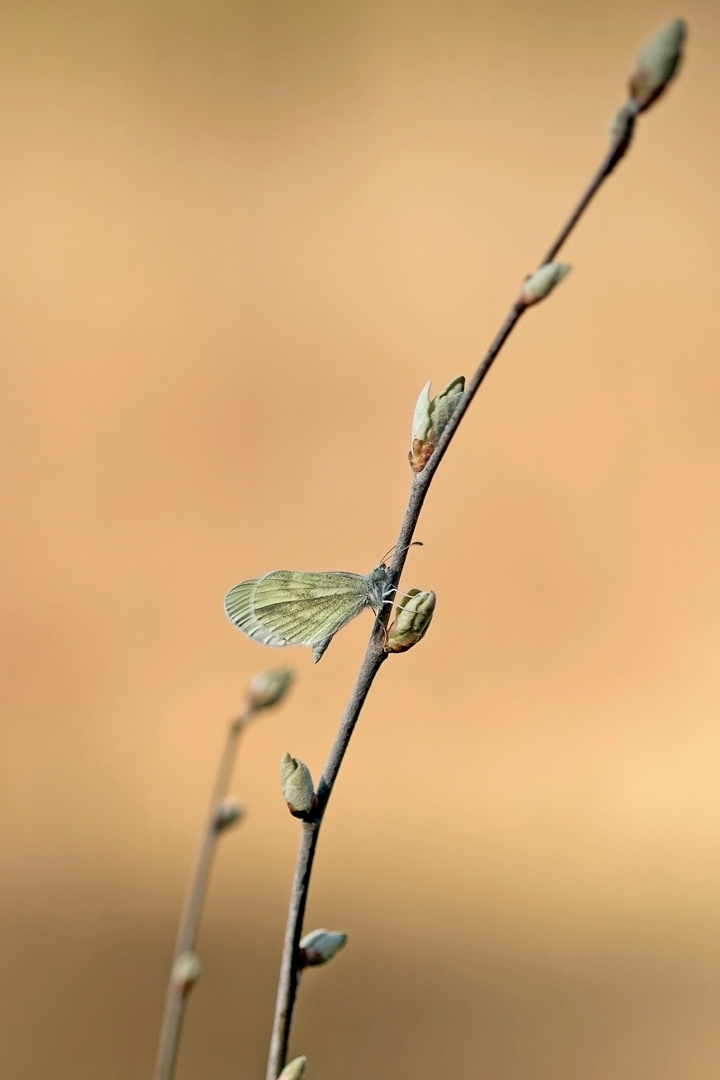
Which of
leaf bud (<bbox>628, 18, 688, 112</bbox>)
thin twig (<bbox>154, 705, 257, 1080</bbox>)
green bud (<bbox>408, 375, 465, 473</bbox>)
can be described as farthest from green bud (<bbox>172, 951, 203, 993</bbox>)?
leaf bud (<bbox>628, 18, 688, 112</bbox>)

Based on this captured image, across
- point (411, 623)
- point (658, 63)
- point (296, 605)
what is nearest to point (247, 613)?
point (296, 605)

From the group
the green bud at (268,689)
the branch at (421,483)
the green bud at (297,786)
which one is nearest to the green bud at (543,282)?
the branch at (421,483)

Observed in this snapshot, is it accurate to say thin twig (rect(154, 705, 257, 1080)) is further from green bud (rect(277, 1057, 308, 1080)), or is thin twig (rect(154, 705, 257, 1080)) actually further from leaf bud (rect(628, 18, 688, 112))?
leaf bud (rect(628, 18, 688, 112))

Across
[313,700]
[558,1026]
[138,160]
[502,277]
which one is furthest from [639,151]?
[558,1026]

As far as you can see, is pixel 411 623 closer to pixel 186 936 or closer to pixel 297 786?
pixel 297 786

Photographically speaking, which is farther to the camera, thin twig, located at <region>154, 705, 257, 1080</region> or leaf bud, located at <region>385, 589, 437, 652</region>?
thin twig, located at <region>154, 705, 257, 1080</region>

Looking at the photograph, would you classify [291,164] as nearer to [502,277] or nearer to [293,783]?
[502,277]
